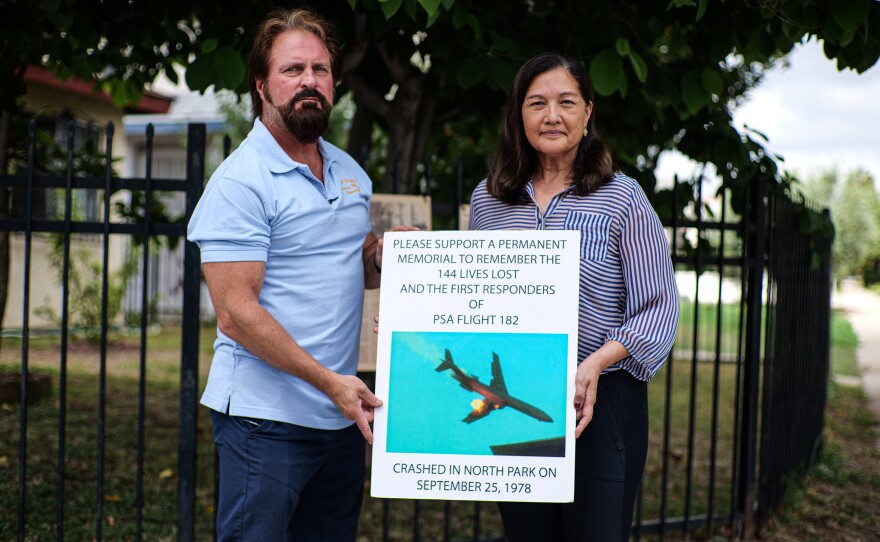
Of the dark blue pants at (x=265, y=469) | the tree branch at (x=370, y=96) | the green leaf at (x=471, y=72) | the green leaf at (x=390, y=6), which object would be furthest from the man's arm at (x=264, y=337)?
the tree branch at (x=370, y=96)

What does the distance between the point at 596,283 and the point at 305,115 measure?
0.96 metres

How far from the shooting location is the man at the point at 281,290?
2.20m

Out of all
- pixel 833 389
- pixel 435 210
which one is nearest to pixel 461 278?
pixel 435 210

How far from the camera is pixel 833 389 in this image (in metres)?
11.7

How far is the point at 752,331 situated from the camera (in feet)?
15.8

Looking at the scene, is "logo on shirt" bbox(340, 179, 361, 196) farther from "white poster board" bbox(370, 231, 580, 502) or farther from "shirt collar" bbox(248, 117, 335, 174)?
"white poster board" bbox(370, 231, 580, 502)

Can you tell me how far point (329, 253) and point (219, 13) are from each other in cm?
264

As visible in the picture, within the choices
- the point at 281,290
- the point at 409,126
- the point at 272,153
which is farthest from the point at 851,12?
the point at 409,126

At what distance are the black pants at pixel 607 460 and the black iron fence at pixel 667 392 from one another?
4.71 feet

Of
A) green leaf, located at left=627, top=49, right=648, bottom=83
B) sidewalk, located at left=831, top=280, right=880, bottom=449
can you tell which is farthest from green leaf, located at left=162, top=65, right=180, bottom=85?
sidewalk, located at left=831, top=280, right=880, bottom=449

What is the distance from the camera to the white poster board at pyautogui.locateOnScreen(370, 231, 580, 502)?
218 centimetres

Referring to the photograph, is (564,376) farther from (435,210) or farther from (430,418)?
(435,210)

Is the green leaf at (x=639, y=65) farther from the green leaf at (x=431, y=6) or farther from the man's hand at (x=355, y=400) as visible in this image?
the man's hand at (x=355, y=400)

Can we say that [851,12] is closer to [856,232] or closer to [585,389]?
[585,389]
